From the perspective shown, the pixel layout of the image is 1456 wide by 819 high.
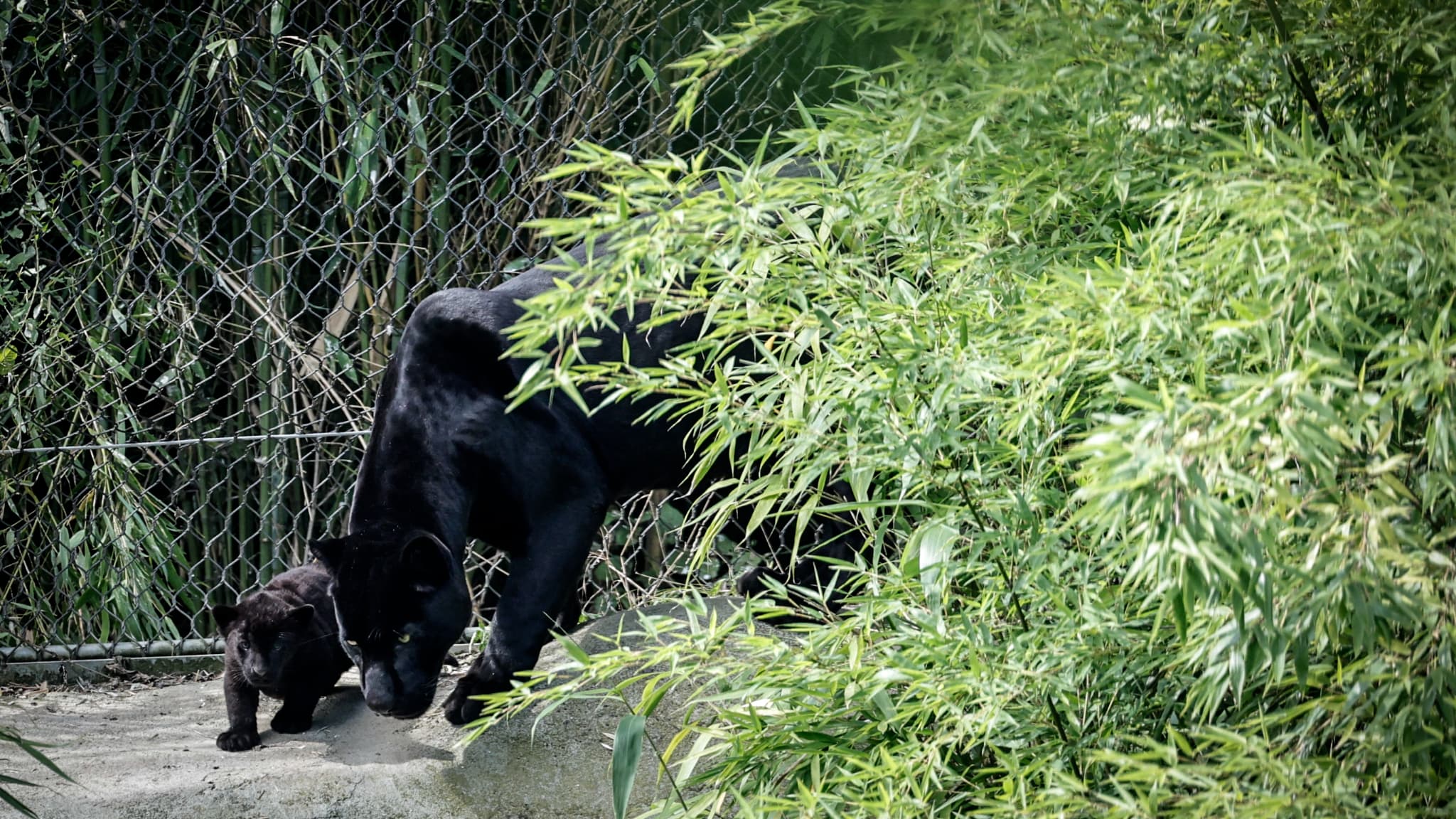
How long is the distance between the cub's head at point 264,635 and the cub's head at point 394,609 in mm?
153

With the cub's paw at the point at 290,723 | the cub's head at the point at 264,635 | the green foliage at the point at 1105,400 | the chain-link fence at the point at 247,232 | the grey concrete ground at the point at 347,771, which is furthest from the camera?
the chain-link fence at the point at 247,232

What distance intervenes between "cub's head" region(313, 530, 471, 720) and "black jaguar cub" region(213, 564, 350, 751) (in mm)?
159

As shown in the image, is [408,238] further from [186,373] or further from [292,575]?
[292,575]

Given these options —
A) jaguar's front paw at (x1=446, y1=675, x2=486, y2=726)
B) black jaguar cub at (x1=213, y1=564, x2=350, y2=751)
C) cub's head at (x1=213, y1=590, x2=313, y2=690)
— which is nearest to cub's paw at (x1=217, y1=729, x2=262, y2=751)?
black jaguar cub at (x1=213, y1=564, x2=350, y2=751)

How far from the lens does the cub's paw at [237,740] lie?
2594 mm

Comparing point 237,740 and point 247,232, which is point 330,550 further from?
point 247,232

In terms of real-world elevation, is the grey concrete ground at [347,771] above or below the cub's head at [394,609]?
below

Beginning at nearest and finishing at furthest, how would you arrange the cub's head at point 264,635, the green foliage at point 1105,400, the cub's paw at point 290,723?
1. the green foliage at point 1105,400
2. the cub's head at point 264,635
3. the cub's paw at point 290,723

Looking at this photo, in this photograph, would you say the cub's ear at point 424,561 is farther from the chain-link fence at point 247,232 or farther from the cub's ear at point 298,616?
the chain-link fence at point 247,232

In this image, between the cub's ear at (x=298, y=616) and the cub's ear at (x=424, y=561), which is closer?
the cub's ear at (x=424, y=561)

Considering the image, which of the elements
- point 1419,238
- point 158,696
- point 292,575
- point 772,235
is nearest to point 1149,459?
point 1419,238

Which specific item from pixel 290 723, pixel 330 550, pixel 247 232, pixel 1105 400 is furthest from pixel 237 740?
pixel 1105 400

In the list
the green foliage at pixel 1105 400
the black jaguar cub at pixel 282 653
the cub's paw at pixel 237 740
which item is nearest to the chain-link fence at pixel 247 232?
the black jaguar cub at pixel 282 653

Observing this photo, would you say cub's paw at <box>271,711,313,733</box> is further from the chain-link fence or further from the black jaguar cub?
the chain-link fence
